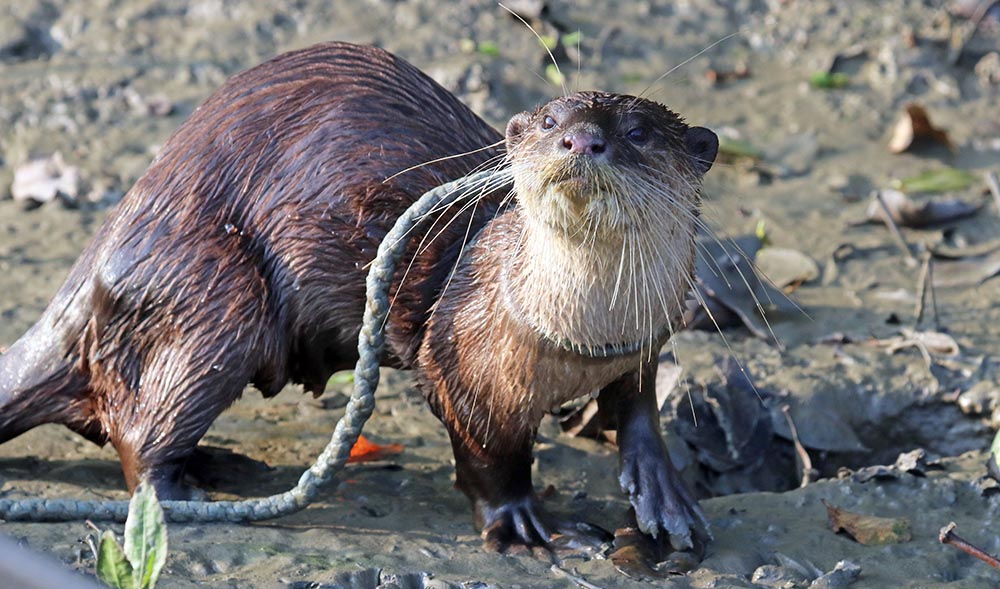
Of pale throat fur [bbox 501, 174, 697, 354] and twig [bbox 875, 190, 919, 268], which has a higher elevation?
twig [bbox 875, 190, 919, 268]

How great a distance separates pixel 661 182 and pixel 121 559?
113 cm

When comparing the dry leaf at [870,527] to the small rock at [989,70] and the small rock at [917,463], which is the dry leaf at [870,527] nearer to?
the small rock at [917,463]

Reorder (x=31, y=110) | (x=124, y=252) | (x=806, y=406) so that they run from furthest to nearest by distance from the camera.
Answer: (x=31, y=110)
(x=806, y=406)
(x=124, y=252)

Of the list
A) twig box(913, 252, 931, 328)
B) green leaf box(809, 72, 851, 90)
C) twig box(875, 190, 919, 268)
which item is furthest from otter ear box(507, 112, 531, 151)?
green leaf box(809, 72, 851, 90)

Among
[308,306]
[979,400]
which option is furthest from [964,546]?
[308,306]

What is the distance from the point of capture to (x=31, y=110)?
195 inches

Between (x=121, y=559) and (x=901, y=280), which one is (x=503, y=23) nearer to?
(x=901, y=280)

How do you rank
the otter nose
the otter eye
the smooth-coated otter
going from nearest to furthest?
1. the otter nose
2. the otter eye
3. the smooth-coated otter

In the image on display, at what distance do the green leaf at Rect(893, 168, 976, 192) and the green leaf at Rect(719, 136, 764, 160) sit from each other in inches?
19.6

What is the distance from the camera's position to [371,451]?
3.34 m

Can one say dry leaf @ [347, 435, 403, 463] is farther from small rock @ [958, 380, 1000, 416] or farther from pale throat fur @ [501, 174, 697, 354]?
small rock @ [958, 380, 1000, 416]

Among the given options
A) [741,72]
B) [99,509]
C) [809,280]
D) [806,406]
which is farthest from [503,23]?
[99,509]

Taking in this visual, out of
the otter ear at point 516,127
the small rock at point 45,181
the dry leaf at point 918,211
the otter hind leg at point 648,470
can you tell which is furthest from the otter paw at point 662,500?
the small rock at point 45,181

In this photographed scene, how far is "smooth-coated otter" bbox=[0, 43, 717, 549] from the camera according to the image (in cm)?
281
